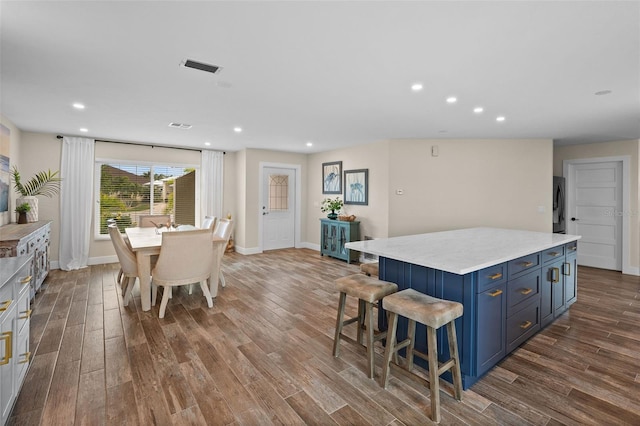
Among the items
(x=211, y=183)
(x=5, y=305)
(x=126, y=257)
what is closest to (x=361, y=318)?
(x=5, y=305)

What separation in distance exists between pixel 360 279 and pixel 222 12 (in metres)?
2.01

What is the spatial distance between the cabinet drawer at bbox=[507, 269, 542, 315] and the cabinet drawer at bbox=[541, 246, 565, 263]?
6.5 inches

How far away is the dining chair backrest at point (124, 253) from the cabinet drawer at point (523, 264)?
3783 mm

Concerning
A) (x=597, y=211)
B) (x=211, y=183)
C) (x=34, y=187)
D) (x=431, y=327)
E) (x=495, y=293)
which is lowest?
(x=431, y=327)

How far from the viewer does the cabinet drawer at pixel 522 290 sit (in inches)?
94.1

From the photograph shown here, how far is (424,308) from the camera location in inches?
73.7

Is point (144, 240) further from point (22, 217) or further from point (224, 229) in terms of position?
point (22, 217)

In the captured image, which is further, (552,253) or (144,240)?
(144,240)

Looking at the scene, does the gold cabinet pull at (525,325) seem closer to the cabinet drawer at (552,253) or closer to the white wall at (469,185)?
the cabinet drawer at (552,253)

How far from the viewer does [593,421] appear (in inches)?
70.1

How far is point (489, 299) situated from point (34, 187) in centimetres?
642

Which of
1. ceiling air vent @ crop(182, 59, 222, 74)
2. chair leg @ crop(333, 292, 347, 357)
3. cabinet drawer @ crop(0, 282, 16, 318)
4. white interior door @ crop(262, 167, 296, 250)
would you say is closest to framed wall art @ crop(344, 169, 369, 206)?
white interior door @ crop(262, 167, 296, 250)

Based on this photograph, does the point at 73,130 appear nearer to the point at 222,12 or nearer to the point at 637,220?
the point at 222,12

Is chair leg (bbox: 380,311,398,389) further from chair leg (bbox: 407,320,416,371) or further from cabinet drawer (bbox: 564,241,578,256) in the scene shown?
cabinet drawer (bbox: 564,241,578,256)
